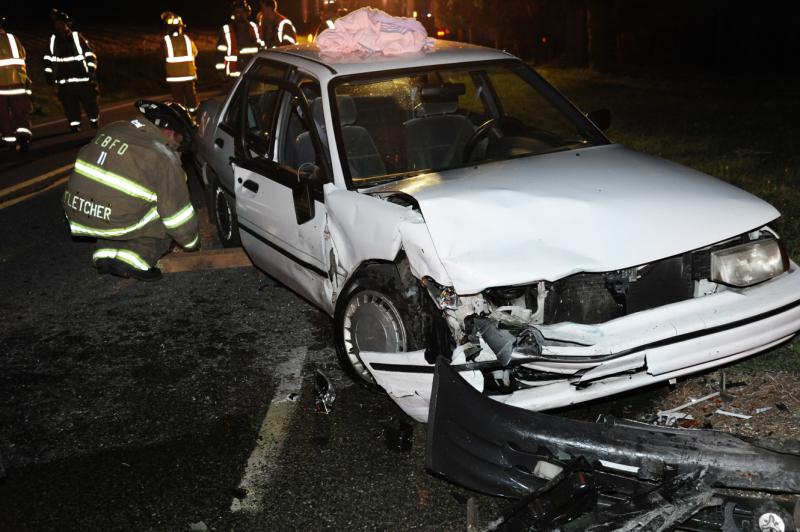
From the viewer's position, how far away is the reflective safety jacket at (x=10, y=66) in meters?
11.8

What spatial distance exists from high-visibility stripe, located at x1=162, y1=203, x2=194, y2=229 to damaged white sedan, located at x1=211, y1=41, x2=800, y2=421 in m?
1.29

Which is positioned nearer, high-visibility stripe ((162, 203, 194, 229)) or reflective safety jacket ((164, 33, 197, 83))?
high-visibility stripe ((162, 203, 194, 229))

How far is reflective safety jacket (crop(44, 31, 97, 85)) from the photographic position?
521 inches

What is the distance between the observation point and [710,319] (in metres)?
3.62

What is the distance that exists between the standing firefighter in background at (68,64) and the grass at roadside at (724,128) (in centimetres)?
779

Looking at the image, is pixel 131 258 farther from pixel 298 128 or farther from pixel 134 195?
pixel 298 128

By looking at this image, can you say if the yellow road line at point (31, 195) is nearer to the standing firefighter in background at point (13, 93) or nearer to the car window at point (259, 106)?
the standing firefighter in background at point (13, 93)

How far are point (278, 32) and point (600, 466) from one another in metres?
11.8

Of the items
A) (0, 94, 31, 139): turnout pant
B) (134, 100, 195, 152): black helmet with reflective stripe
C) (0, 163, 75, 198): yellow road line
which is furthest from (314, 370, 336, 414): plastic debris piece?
(0, 94, 31, 139): turnout pant

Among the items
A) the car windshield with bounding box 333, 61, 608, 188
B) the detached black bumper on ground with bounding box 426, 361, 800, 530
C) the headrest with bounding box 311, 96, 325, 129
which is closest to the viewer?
the detached black bumper on ground with bounding box 426, 361, 800, 530

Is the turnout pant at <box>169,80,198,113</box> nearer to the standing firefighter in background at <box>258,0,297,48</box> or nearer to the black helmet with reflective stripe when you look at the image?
the standing firefighter in background at <box>258,0,297,48</box>

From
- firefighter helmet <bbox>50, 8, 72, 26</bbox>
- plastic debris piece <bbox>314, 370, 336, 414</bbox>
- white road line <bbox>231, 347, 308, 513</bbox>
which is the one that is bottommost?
white road line <bbox>231, 347, 308, 513</bbox>

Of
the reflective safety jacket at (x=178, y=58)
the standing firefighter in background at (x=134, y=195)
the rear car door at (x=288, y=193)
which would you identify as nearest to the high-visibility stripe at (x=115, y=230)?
the standing firefighter in background at (x=134, y=195)

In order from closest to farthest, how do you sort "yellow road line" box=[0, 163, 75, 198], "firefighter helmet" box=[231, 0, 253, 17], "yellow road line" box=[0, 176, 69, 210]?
"yellow road line" box=[0, 176, 69, 210] → "yellow road line" box=[0, 163, 75, 198] → "firefighter helmet" box=[231, 0, 253, 17]
